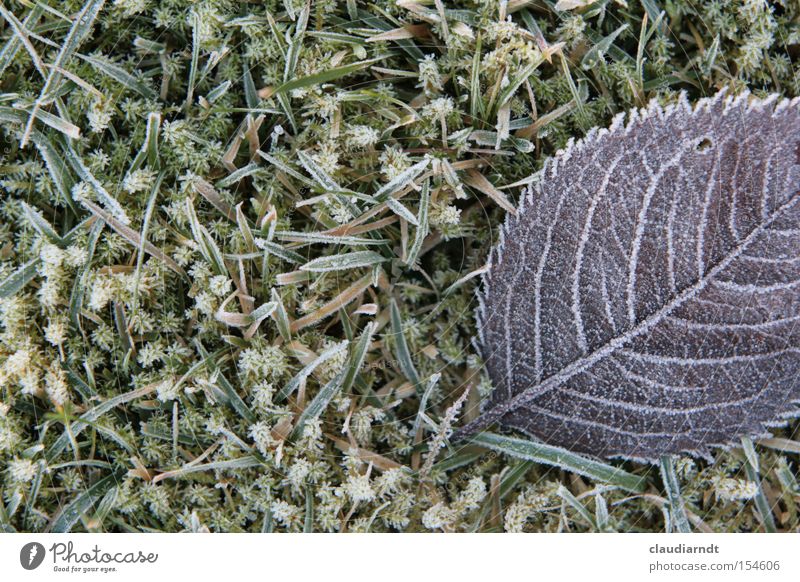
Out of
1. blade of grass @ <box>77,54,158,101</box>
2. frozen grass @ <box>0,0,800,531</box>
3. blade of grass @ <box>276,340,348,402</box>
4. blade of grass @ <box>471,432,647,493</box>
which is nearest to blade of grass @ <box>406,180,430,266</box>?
frozen grass @ <box>0,0,800,531</box>

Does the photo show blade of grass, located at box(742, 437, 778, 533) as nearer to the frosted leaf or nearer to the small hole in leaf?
the frosted leaf

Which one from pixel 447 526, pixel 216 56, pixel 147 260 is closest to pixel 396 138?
pixel 216 56

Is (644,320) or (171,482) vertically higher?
(644,320)

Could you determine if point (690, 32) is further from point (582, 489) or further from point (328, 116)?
point (582, 489)

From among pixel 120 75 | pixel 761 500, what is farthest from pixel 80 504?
pixel 761 500
